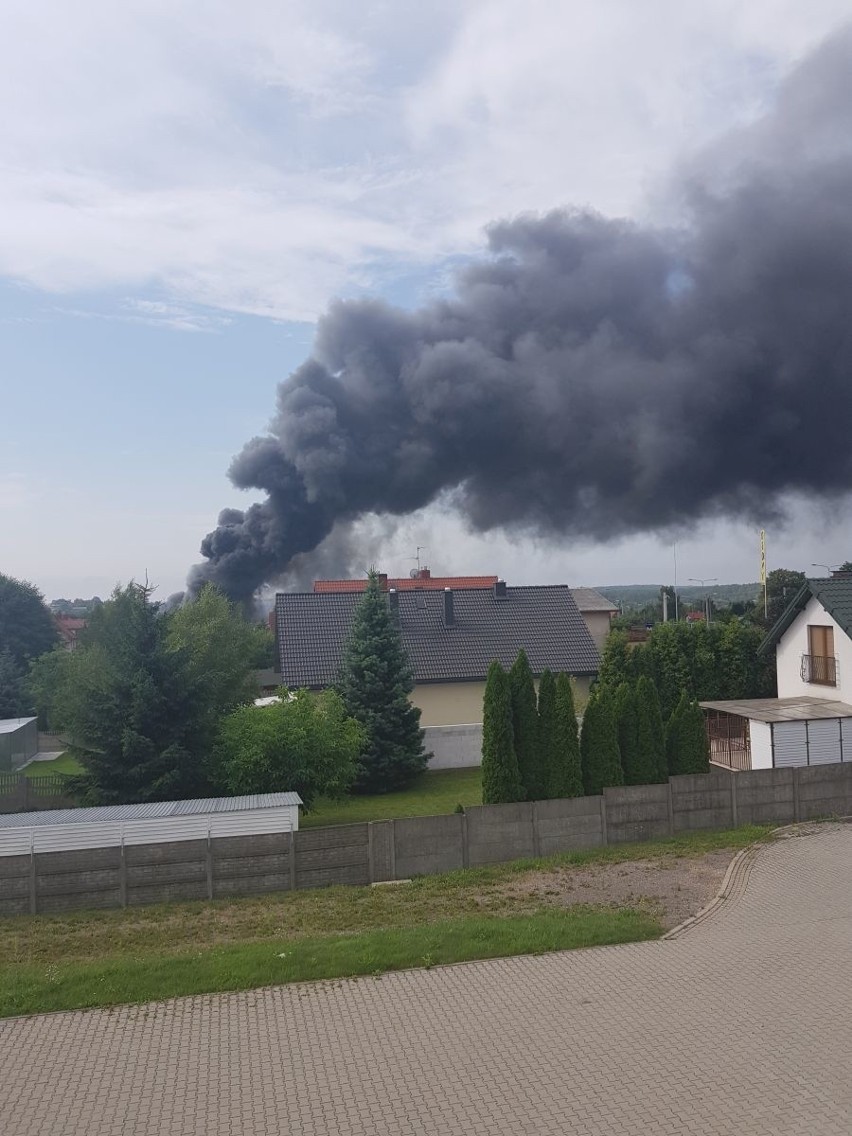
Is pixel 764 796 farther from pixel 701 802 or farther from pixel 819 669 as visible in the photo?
pixel 819 669

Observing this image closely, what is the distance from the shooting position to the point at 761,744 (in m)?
19.7

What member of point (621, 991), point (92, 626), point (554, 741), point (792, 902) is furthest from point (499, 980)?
point (92, 626)

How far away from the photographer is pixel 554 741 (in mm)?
16625

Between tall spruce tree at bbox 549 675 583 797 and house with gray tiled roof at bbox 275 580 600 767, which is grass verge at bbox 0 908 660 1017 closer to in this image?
tall spruce tree at bbox 549 675 583 797

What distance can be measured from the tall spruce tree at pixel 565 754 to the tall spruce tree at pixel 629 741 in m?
1.01

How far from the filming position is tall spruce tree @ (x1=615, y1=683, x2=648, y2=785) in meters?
17.2

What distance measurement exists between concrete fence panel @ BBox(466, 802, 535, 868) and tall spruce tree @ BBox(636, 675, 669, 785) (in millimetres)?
3766

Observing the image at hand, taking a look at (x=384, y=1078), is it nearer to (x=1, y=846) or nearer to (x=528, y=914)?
(x=528, y=914)

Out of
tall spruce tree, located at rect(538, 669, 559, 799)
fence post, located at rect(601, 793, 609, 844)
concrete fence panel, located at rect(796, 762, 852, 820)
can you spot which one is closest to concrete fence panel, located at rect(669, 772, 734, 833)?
fence post, located at rect(601, 793, 609, 844)

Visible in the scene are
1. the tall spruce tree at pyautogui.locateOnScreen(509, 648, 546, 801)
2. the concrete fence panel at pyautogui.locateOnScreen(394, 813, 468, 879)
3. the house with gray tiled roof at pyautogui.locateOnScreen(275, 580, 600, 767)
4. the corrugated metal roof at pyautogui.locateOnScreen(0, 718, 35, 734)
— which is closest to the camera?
the concrete fence panel at pyautogui.locateOnScreen(394, 813, 468, 879)

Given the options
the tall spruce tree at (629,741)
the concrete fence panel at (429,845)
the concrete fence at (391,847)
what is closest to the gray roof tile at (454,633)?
the tall spruce tree at (629,741)

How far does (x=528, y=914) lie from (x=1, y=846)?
7.30 meters

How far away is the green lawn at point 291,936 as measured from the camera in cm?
904

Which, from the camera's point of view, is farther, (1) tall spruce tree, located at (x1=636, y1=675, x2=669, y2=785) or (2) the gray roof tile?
(2) the gray roof tile
